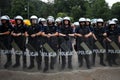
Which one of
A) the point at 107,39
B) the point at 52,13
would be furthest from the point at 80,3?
the point at 107,39

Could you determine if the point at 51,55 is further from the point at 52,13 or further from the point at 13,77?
the point at 52,13

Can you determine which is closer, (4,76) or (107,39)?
(4,76)

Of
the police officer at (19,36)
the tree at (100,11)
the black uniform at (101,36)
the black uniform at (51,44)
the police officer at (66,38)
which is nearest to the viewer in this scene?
the black uniform at (51,44)

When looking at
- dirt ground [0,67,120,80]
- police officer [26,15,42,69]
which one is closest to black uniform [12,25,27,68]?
police officer [26,15,42,69]

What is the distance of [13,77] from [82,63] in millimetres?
2907

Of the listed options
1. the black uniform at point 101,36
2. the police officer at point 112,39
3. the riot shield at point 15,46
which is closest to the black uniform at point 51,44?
the riot shield at point 15,46

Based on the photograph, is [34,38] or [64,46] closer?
[34,38]

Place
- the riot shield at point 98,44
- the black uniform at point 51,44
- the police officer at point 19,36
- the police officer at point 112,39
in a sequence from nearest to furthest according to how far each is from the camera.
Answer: the black uniform at point 51,44
the police officer at point 19,36
the riot shield at point 98,44
the police officer at point 112,39

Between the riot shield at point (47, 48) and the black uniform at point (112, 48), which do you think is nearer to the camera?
the riot shield at point (47, 48)

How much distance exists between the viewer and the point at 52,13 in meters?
82.0

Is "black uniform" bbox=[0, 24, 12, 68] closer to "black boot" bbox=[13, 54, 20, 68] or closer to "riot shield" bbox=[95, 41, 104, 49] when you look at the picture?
"black boot" bbox=[13, 54, 20, 68]

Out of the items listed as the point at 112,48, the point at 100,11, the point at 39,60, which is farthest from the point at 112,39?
the point at 100,11

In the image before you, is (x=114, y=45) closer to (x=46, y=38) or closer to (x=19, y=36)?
(x=46, y=38)

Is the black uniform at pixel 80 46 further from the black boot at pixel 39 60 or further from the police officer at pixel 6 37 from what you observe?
the police officer at pixel 6 37
